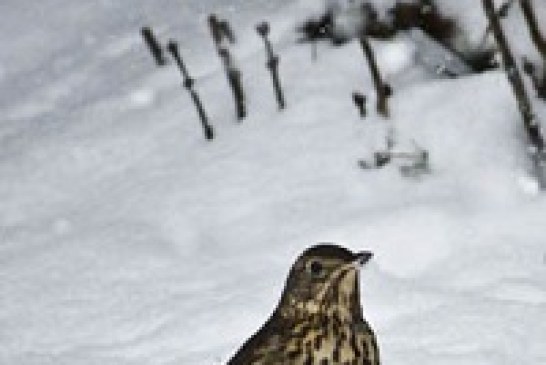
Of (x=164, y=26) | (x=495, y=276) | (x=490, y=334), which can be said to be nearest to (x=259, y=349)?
(x=490, y=334)

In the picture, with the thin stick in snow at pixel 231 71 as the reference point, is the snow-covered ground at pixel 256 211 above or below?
below

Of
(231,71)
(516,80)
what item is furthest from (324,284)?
(231,71)

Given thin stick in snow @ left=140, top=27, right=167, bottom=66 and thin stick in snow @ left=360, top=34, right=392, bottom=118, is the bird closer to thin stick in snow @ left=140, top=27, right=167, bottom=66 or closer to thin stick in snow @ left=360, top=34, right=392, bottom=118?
thin stick in snow @ left=360, top=34, right=392, bottom=118

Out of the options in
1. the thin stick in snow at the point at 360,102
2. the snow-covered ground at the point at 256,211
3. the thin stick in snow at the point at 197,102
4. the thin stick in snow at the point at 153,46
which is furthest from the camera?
the thin stick in snow at the point at 153,46

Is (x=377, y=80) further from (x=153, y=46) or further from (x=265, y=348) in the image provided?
(x=265, y=348)

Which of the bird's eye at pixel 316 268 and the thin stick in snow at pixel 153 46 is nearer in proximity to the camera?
the bird's eye at pixel 316 268

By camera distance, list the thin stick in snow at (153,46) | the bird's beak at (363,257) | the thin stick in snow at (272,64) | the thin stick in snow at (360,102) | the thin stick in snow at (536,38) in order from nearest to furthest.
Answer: the bird's beak at (363,257) < the thin stick in snow at (536,38) < the thin stick in snow at (360,102) < the thin stick in snow at (272,64) < the thin stick in snow at (153,46)

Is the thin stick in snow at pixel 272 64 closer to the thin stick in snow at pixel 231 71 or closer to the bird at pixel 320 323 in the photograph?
the thin stick in snow at pixel 231 71

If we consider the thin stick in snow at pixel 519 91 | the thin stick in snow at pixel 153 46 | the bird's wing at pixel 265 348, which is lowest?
the bird's wing at pixel 265 348

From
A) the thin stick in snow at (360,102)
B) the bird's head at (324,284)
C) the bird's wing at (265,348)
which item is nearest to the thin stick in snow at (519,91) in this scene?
the thin stick in snow at (360,102)
